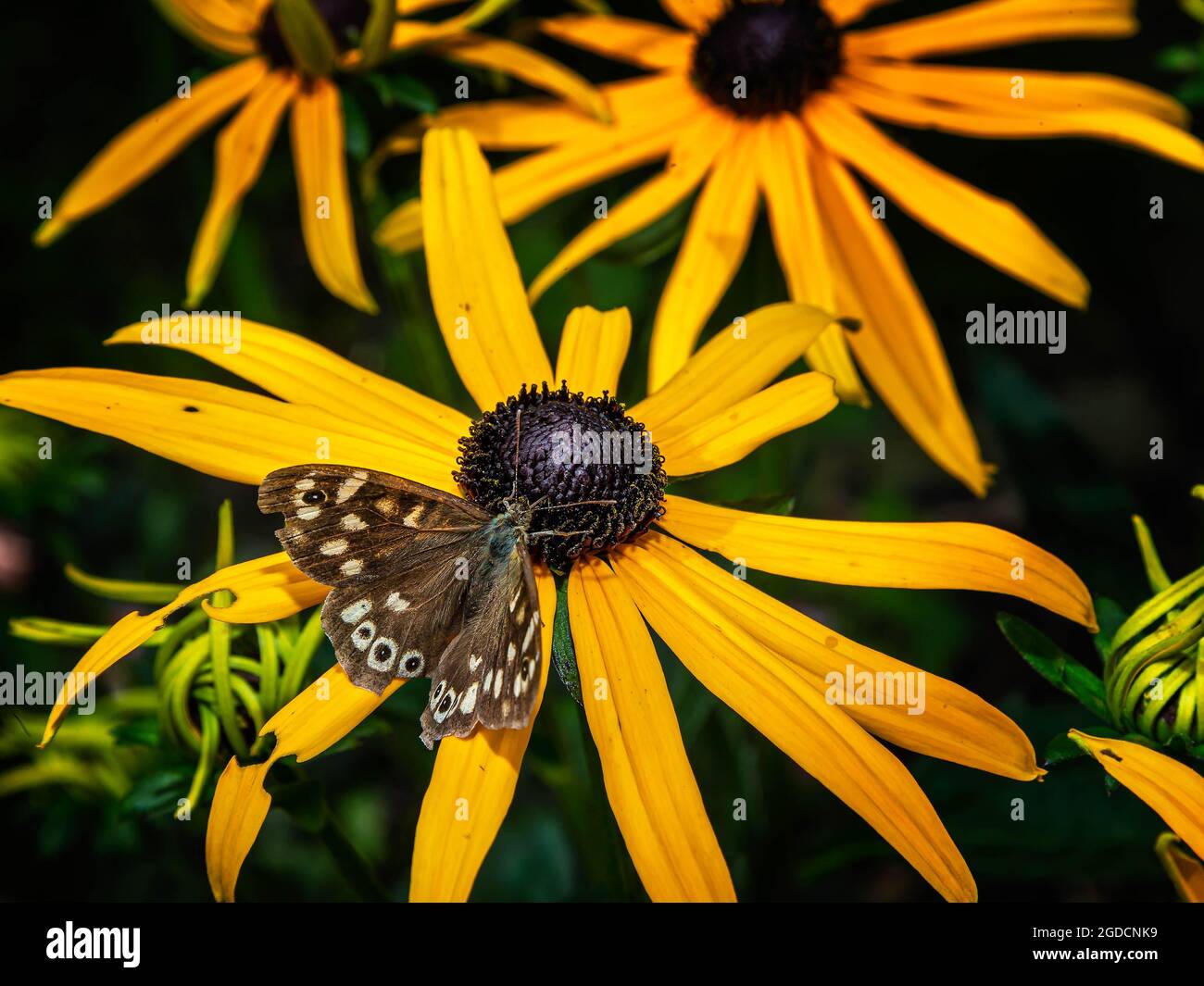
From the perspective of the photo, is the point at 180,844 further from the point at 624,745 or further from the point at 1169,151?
the point at 1169,151

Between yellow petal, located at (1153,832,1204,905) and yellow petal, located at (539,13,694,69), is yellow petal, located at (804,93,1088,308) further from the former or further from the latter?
yellow petal, located at (1153,832,1204,905)

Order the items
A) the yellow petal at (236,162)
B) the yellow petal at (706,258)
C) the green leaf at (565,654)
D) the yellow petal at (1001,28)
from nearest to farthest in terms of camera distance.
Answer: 1. the green leaf at (565,654)
2. the yellow petal at (706,258)
3. the yellow petal at (236,162)
4. the yellow petal at (1001,28)

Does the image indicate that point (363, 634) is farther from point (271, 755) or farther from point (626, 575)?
point (626, 575)

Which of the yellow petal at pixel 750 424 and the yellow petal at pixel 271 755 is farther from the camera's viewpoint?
the yellow petal at pixel 750 424

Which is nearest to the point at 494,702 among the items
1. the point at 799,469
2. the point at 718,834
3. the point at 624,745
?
the point at 624,745

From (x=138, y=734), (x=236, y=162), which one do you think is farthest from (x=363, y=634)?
(x=236, y=162)

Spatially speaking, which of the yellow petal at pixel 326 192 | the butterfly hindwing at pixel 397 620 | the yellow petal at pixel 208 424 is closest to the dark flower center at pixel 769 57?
the yellow petal at pixel 326 192

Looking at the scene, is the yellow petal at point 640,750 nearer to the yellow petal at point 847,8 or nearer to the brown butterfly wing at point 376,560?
the brown butterfly wing at point 376,560
